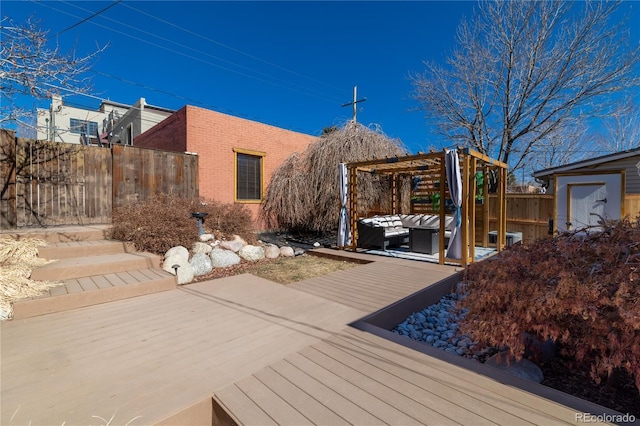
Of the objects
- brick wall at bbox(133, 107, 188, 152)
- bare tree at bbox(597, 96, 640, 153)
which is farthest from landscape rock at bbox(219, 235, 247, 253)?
bare tree at bbox(597, 96, 640, 153)

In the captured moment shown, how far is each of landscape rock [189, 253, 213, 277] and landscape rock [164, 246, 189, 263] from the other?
142mm

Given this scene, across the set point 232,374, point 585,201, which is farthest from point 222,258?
point 585,201

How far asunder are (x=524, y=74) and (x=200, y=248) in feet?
44.8

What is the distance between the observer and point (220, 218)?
691cm

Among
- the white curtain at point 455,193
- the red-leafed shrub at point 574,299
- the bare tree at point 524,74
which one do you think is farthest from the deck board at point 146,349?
the bare tree at point 524,74

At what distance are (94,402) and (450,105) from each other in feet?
49.6

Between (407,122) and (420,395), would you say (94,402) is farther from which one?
(407,122)

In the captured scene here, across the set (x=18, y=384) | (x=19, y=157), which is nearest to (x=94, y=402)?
(x=18, y=384)

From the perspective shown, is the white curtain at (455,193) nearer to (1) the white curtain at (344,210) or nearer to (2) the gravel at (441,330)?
(2) the gravel at (441,330)

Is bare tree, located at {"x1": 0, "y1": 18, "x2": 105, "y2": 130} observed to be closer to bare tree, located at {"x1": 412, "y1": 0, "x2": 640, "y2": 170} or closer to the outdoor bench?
the outdoor bench

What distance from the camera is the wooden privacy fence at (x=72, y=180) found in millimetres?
5832

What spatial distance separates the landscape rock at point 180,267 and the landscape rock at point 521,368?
13.2ft

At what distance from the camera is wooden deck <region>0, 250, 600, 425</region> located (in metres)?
1.64

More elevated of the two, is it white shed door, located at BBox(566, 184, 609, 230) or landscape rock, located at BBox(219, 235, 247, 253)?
white shed door, located at BBox(566, 184, 609, 230)
